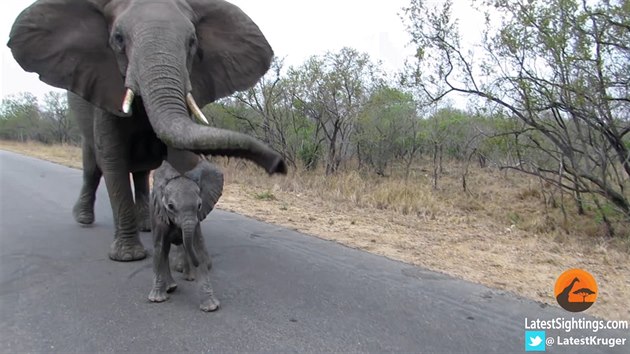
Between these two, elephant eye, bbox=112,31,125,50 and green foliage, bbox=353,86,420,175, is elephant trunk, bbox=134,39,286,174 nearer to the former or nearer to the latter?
elephant eye, bbox=112,31,125,50

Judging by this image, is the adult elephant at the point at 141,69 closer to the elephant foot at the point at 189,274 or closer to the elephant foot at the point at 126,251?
the elephant foot at the point at 126,251

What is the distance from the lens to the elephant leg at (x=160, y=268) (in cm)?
340

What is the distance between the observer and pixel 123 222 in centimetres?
452

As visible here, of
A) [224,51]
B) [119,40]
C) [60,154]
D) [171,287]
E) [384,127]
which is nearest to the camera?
[171,287]

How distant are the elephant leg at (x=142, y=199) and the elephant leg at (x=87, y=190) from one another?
65 cm

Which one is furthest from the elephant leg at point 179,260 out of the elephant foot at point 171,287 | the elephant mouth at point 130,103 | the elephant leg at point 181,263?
the elephant mouth at point 130,103

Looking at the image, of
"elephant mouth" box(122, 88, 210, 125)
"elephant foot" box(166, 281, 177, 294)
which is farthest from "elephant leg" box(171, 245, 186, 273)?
"elephant mouth" box(122, 88, 210, 125)

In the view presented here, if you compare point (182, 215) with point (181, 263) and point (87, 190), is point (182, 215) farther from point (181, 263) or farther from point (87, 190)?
point (87, 190)

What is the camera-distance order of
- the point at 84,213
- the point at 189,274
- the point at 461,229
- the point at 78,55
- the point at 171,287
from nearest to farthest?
the point at 171,287, the point at 189,274, the point at 78,55, the point at 84,213, the point at 461,229

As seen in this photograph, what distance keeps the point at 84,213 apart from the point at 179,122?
3967 mm

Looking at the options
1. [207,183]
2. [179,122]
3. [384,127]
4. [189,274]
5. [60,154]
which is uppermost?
[384,127]

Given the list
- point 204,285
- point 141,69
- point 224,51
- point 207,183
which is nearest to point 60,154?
→ point 224,51

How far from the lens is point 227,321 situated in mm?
3166

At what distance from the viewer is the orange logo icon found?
12.3 ft
